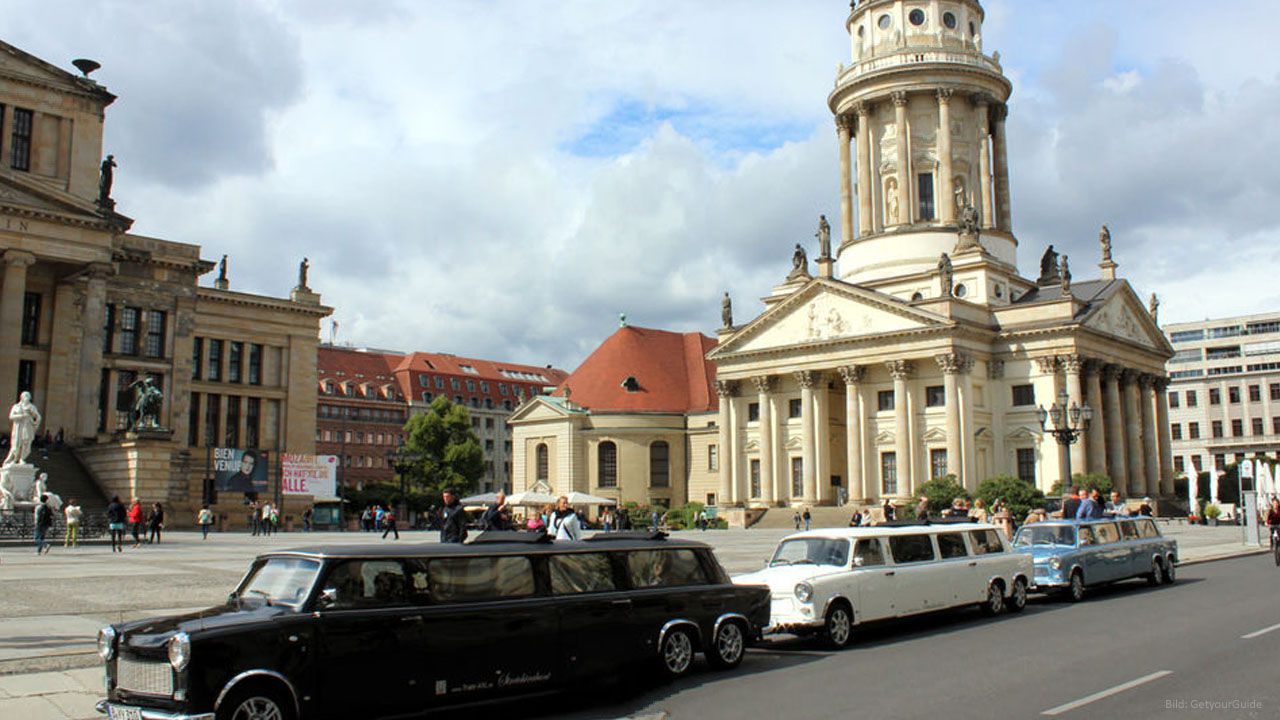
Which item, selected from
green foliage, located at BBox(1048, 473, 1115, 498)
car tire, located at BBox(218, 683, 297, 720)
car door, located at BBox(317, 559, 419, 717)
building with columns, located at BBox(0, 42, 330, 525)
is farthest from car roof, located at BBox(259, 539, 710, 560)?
green foliage, located at BBox(1048, 473, 1115, 498)

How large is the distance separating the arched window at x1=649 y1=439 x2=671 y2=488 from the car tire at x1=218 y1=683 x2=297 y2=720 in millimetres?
68487

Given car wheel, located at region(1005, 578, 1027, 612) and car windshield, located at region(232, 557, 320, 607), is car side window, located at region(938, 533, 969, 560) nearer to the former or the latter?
car wheel, located at region(1005, 578, 1027, 612)

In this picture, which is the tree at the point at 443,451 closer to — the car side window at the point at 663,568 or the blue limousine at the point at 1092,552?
the blue limousine at the point at 1092,552

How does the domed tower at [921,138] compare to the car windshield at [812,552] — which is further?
the domed tower at [921,138]

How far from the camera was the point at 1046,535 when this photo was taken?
20.2 metres

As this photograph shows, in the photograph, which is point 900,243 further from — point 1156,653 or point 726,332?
point 1156,653

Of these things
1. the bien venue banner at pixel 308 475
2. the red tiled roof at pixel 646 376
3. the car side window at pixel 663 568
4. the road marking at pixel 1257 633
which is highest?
the red tiled roof at pixel 646 376

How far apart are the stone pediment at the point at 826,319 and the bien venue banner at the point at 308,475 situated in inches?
995

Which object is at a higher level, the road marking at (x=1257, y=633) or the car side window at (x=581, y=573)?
the car side window at (x=581, y=573)

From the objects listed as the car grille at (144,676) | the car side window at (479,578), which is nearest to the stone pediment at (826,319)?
the car side window at (479,578)

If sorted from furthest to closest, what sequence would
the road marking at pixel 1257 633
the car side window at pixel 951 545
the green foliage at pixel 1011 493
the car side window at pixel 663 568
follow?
the green foliage at pixel 1011 493, the car side window at pixel 951 545, the road marking at pixel 1257 633, the car side window at pixel 663 568

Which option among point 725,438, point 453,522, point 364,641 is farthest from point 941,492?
point 364,641

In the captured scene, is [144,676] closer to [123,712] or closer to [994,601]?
[123,712]

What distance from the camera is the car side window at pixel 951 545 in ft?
54.4
